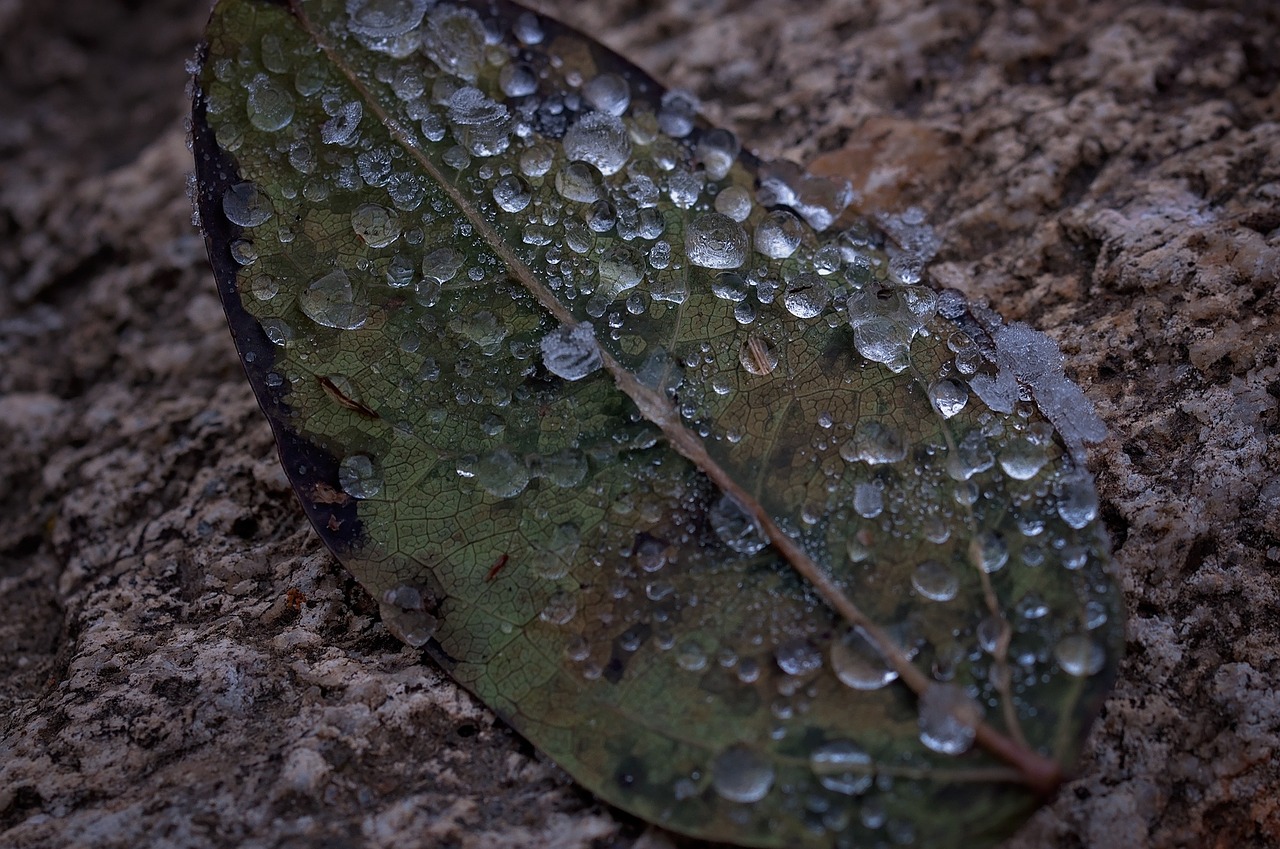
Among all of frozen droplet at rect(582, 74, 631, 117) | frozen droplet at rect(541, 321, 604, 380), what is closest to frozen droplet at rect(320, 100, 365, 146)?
frozen droplet at rect(582, 74, 631, 117)

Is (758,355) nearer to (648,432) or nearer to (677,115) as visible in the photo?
(648,432)

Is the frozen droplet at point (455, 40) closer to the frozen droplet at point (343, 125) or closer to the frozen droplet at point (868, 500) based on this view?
the frozen droplet at point (343, 125)

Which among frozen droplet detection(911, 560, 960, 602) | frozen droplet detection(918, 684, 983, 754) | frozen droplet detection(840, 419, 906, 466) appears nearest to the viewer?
frozen droplet detection(918, 684, 983, 754)

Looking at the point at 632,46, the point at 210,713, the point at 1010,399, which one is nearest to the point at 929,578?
the point at 1010,399

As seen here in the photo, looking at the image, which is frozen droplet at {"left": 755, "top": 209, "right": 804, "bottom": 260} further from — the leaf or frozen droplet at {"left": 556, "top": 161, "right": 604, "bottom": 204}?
frozen droplet at {"left": 556, "top": 161, "right": 604, "bottom": 204}

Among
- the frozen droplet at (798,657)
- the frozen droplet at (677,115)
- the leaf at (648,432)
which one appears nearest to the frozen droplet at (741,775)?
the leaf at (648,432)

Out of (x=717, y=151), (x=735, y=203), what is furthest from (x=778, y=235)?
(x=717, y=151)
